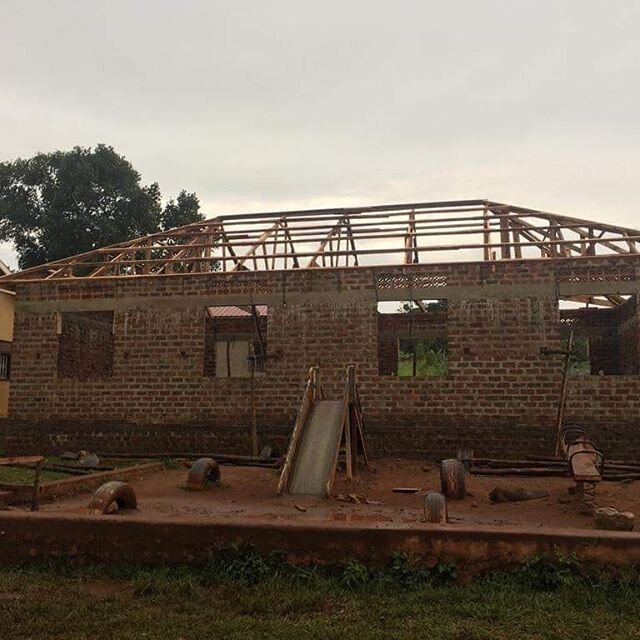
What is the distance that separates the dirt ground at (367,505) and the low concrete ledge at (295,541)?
64 centimetres

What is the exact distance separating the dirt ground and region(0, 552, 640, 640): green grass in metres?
1.03

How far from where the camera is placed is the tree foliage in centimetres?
2512

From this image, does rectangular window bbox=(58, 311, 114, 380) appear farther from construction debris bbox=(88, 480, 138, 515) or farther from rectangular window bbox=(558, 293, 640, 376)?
rectangular window bbox=(558, 293, 640, 376)

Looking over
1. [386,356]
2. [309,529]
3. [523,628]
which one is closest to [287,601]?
[309,529]

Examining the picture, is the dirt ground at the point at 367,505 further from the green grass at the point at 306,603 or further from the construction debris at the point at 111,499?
the green grass at the point at 306,603

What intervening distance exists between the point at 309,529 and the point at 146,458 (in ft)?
27.4

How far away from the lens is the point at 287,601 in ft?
14.6

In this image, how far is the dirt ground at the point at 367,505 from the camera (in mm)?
6973

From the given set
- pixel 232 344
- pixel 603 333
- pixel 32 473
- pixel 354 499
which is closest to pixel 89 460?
pixel 32 473

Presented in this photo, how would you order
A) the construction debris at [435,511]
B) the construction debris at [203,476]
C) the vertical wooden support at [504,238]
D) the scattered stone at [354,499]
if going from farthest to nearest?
the vertical wooden support at [504,238]
the construction debris at [203,476]
the scattered stone at [354,499]
the construction debris at [435,511]

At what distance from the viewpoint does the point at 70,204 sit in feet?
83.6

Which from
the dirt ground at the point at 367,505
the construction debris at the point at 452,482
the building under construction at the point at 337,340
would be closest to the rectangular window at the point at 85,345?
the building under construction at the point at 337,340

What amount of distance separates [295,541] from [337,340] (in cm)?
779

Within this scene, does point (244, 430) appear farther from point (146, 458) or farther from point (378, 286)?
point (378, 286)
